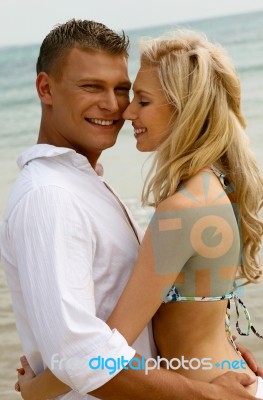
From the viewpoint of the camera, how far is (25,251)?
2207 mm

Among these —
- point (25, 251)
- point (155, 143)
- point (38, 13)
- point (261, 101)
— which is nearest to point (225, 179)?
point (155, 143)

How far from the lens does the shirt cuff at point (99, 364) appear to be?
2154mm

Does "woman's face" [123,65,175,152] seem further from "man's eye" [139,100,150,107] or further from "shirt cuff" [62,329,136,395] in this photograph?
"shirt cuff" [62,329,136,395]

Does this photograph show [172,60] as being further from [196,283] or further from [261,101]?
[261,101]

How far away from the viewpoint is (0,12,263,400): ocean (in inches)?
212

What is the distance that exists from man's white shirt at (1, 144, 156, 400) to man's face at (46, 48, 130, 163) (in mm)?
285

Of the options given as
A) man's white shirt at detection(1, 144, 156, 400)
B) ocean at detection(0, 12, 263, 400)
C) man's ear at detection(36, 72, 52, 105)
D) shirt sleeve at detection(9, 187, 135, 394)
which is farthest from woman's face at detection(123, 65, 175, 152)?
shirt sleeve at detection(9, 187, 135, 394)

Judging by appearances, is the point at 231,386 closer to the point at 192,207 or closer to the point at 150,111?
the point at 192,207

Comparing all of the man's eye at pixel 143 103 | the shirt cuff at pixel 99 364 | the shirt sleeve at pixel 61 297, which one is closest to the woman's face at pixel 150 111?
the man's eye at pixel 143 103

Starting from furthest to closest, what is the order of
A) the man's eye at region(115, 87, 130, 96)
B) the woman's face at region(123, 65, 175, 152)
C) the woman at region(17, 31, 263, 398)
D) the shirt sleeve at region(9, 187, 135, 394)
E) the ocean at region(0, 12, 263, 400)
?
the ocean at region(0, 12, 263, 400), the man's eye at region(115, 87, 130, 96), the woman's face at region(123, 65, 175, 152), the woman at region(17, 31, 263, 398), the shirt sleeve at region(9, 187, 135, 394)

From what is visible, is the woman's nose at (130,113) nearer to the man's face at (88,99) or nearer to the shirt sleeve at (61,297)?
the man's face at (88,99)

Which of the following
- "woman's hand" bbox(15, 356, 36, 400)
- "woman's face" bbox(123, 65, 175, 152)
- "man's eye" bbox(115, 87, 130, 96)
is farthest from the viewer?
"man's eye" bbox(115, 87, 130, 96)

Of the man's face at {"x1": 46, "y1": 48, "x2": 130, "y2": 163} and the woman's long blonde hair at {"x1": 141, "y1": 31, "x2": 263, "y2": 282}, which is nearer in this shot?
the woman's long blonde hair at {"x1": 141, "y1": 31, "x2": 263, "y2": 282}

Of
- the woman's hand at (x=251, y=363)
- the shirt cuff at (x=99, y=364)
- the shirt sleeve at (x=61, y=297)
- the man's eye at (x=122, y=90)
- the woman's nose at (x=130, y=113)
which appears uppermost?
the man's eye at (x=122, y=90)
